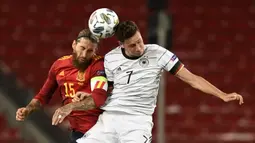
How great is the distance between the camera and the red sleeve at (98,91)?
5.72 m

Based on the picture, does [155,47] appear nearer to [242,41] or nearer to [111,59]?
[111,59]

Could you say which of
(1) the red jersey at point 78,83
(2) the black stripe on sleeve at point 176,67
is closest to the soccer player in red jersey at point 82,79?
(1) the red jersey at point 78,83

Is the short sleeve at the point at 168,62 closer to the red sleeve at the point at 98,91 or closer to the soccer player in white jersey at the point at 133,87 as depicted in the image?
the soccer player in white jersey at the point at 133,87

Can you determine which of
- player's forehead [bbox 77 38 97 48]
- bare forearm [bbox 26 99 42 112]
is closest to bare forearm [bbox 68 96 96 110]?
player's forehead [bbox 77 38 97 48]

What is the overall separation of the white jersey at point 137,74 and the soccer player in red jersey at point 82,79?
98mm

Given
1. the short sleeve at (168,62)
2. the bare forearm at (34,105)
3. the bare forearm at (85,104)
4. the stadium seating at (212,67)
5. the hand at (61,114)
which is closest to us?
the hand at (61,114)

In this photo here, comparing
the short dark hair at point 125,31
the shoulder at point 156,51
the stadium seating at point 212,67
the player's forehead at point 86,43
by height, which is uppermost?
the short dark hair at point 125,31

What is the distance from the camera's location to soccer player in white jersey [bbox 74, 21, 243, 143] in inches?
228

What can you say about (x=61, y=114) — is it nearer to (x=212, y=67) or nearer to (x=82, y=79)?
(x=82, y=79)

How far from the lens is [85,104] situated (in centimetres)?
571

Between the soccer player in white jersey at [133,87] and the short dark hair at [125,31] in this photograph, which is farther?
the soccer player in white jersey at [133,87]

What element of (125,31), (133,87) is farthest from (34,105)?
(125,31)

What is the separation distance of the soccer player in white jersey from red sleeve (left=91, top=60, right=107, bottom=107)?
42 millimetres

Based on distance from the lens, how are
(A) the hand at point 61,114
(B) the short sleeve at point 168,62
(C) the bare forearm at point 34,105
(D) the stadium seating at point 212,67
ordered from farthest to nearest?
(D) the stadium seating at point 212,67
(C) the bare forearm at point 34,105
(B) the short sleeve at point 168,62
(A) the hand at point 61,114
